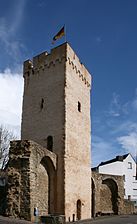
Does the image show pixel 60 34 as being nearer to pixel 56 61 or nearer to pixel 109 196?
pixel 56 61

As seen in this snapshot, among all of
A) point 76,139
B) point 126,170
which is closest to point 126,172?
point 126,170

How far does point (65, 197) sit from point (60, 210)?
2.67ft

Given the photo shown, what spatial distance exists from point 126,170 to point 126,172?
275mm

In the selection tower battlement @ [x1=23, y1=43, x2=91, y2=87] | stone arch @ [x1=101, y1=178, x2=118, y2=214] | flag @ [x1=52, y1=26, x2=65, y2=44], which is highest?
flag @ [x1=52, y1=26, x2=65, y2=44]

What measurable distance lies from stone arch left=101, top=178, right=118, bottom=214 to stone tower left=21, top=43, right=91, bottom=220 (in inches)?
210

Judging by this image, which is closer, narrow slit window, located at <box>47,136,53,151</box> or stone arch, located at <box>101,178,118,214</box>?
narrow slit window, located at <box>47,136,53,151</box>

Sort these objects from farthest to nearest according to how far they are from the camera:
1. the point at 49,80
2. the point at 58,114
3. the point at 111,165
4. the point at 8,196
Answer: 1. the point at 111,165
2. the point at 49,80
3. the point at 58,114
4. the point at 8,196

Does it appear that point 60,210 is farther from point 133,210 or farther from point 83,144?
point 133,210

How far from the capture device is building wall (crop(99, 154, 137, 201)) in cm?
4291

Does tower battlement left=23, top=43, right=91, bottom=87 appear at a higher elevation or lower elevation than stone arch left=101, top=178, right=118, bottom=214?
higher

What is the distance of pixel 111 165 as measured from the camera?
43.4 m

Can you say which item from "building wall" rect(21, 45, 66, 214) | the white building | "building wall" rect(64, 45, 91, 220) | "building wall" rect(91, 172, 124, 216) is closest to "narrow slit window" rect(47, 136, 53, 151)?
"building wall" rect(21, 45, 66, 214)

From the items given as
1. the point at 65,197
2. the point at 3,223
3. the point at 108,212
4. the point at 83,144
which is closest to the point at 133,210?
the point at 108,212

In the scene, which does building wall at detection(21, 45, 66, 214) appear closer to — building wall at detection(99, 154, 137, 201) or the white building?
the white building
